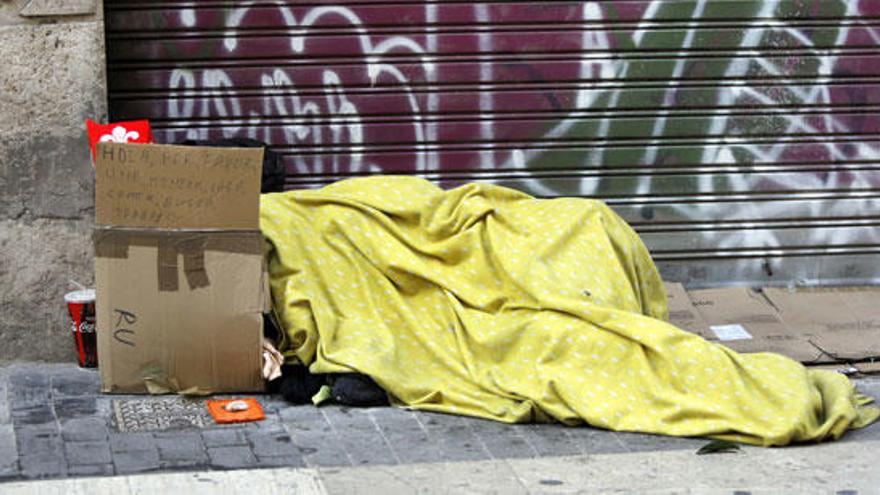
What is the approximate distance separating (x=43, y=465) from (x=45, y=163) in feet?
5.64

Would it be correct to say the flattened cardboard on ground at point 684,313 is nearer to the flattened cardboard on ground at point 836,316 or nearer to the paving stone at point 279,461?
the flattened cardboard on ground at point 836,316

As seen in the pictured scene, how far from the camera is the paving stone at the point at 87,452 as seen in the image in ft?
18.1

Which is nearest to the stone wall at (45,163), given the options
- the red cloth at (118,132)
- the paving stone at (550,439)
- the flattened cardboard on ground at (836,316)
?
the red cloth at (118,132)

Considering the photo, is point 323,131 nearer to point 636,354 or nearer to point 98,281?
point 98,281

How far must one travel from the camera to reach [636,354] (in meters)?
6.16

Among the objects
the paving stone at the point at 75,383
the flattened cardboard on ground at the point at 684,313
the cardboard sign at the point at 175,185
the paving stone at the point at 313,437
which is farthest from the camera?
the flattened cardboard on ground at the point at 684,313

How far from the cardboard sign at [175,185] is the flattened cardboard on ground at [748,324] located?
2.44m

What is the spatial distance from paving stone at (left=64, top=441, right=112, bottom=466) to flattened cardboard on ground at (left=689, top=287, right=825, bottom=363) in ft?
9.85

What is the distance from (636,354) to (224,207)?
5.61ft

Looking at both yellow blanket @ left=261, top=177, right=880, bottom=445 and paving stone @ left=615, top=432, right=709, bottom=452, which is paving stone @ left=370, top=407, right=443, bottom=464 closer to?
yellow blanket @ left=261, top=177, right=880, bottom=445

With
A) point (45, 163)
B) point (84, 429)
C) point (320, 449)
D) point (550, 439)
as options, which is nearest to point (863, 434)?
point (550, 439)

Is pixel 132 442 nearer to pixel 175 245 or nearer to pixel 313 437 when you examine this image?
pixel 313 437

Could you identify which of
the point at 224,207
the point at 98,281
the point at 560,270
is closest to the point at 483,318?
the point at 560,270

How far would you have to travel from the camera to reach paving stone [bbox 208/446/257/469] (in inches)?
217
